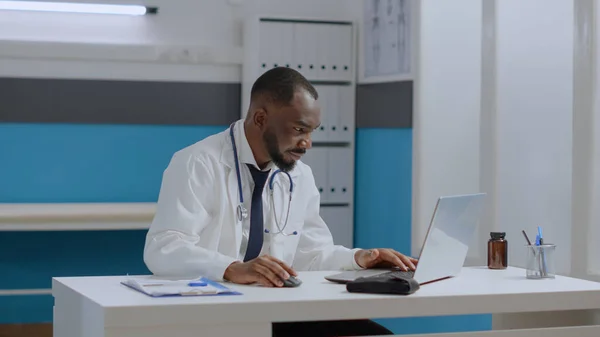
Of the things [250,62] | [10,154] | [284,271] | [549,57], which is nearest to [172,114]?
[250,62]

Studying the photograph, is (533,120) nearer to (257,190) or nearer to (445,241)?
(257,190)

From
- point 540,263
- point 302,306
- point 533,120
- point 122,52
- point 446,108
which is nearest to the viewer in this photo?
point 302,306

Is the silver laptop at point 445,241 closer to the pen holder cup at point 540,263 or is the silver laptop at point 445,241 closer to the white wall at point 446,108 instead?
the pen holder cup at point 540,263

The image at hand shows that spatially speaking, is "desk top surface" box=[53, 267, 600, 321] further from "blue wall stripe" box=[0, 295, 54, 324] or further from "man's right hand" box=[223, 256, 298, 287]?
"blue wall stripe" box=[0, 295, 54, 324]

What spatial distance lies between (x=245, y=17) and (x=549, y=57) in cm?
175

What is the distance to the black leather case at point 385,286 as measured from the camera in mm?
2162

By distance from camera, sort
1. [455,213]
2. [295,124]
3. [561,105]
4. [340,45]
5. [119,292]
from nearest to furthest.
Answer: [119,292]
[455,213]
[295,124]
[561,105]
[340,45]

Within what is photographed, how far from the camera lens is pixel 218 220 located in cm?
269

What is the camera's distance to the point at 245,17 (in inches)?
195

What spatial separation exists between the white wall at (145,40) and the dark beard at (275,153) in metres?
2.17

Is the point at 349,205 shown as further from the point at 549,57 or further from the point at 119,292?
the point at 119,292

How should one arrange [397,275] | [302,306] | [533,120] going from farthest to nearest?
[533,120] → [397,275] → [302,306]

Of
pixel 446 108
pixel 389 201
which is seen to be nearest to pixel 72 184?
pixel 389 201

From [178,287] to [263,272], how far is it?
23 cm
